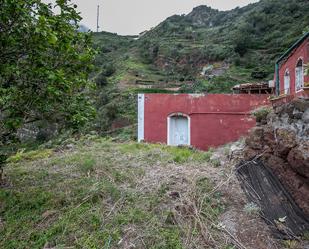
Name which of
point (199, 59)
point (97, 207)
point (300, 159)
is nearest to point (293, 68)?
point (300, 159)

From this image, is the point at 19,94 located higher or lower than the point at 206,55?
lower

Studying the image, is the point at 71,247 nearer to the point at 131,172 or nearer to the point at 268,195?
the point at 131,172

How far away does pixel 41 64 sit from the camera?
4758mm

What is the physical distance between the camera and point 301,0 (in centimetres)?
2819

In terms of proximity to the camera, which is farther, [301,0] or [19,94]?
[301,0]

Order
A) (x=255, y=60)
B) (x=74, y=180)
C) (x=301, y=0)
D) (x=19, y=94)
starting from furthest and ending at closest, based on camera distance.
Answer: (x=301, y=0) < (x=255, y=60) < (x=74, y=180) < (x=19, y=94)

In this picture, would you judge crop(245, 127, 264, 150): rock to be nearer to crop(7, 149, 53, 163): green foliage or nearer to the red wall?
crop(7, 149, 53, 163): green foliage

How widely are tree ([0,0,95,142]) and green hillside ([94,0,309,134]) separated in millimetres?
14236

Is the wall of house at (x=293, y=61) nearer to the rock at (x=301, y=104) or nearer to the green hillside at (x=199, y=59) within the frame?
the rock at (x=301, y=104)

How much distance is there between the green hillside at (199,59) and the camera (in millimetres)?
22922

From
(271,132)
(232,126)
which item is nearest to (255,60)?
(232,126)

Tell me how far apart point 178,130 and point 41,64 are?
9491 mm

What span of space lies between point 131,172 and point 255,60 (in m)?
22.8

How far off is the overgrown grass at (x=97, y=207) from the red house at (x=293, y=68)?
4.99m
